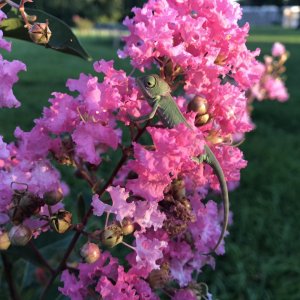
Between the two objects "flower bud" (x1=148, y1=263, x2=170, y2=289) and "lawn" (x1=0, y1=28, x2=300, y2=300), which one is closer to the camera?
"flower bud" (x1=148, y1=263, x2=170, y2=289)

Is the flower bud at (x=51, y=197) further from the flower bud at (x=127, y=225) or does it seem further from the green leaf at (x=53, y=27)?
the green leaf at (x=53, y=27)

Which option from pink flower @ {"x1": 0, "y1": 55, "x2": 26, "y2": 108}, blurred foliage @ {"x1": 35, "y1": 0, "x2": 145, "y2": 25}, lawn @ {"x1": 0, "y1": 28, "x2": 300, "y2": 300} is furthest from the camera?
blurred foliage @ {"x1": 35, "y1": 0, "x2": 145, "y2": 25}

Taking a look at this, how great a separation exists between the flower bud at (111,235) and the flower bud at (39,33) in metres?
0.25

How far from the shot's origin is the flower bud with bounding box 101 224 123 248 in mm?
708

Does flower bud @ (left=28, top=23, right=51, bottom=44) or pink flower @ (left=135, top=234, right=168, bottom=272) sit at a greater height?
flower bud @ (left=28, top=23, right=51, bottom=44)

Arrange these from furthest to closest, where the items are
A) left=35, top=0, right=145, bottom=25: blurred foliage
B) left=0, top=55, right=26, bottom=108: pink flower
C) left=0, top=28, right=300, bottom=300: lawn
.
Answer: left=35, top=0, right=145, bottom=25: blurred foliage → left=0, top=28, right=300, bottom=300: lawn → left=0, top=55, right=26, bottom=108: pink flower

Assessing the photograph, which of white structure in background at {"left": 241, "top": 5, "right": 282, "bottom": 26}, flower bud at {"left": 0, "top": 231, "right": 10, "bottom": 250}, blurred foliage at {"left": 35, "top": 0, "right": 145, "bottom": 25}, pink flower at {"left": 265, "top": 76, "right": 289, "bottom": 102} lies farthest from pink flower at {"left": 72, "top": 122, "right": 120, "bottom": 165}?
white structure in background at {"left": 241, "top": 5, "right": 282, "bottom": 26}

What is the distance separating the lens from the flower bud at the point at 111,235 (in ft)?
2.32

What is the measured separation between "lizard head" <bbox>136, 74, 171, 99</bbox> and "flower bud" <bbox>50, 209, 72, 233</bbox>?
0.61ft

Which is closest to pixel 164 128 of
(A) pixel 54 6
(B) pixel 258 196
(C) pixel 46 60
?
(B) pixel 258 196

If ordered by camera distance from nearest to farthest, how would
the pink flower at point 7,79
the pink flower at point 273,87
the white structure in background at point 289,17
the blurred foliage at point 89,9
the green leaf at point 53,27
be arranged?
the pink flower at point 7,79
the green leaf at point 53,27
the pink flower at point 273,87
the blurred foliage at point 89,9
the white structure in background at point 289,17

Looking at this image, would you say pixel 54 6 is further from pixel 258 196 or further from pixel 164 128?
pixel 164 128

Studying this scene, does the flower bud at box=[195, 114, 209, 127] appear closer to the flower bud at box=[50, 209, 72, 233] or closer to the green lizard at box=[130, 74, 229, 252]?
the green lizard at box=[130, 74, 229, 252]

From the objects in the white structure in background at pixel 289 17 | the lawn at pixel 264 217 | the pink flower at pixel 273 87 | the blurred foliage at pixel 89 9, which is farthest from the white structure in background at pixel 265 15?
the pink flower at pixel 273 87
